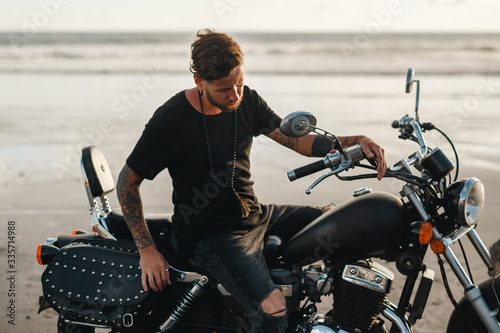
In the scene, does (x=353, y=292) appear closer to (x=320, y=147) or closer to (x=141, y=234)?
(x=320, y=147)

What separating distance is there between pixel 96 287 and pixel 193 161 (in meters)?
0.78

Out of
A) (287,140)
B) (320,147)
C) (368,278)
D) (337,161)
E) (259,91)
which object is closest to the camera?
(337,161)

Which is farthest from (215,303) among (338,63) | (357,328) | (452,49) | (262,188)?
(452,49)

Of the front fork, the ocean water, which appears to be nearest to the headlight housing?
the front fork

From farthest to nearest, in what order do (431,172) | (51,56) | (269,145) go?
1. (51,56)
2. (269,145)
3. (431,172)

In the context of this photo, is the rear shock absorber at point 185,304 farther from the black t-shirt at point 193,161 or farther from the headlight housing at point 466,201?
the headlight housing at point 466,201

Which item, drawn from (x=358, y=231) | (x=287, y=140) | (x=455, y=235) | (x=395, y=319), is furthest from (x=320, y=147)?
(x=395, y=319)

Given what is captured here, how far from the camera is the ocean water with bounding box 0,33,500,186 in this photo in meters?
8.52

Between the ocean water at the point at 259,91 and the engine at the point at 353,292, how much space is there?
528cm

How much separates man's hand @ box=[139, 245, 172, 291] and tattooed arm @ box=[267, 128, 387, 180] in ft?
3.12

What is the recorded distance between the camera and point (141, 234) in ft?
8.64

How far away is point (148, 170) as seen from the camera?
2.60 meters

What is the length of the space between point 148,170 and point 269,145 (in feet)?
20.9

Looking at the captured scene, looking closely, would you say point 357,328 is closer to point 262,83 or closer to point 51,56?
point 262,83
